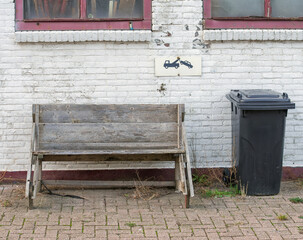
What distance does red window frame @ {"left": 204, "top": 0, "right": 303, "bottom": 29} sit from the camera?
22.7 feet

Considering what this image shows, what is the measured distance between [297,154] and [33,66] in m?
3.44

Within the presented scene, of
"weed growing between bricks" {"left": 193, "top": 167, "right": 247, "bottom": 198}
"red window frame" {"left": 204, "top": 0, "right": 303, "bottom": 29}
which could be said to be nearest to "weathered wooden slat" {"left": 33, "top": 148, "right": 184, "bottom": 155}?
"weed growing between bricks" {"left": 193, "top": 167, "right": 247, "bottom": 198}

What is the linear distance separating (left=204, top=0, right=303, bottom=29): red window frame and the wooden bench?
127 centimetres

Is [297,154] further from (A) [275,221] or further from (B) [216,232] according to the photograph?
(B) [216,232]

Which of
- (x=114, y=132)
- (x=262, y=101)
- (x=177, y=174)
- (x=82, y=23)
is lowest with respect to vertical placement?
(x=177, y=174)

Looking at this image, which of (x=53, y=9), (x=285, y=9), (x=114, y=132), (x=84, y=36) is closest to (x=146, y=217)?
(x=114, y=132)

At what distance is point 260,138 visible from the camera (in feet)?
21.0

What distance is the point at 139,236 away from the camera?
17.3 feet

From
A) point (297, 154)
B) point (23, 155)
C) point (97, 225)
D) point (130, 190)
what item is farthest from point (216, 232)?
point (23, 155)

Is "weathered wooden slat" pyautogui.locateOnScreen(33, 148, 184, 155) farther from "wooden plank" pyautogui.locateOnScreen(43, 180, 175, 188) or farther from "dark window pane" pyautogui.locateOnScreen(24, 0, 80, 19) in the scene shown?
"dark window pane" pyautogui.locateOnScreen(24, 0, 80, 19)

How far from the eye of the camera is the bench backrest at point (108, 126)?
6.31 m

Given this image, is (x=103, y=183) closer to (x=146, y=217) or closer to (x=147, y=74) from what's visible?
(x=146, y=217)

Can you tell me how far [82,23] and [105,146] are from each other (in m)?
1.57

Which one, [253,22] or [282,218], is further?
[253,22]
